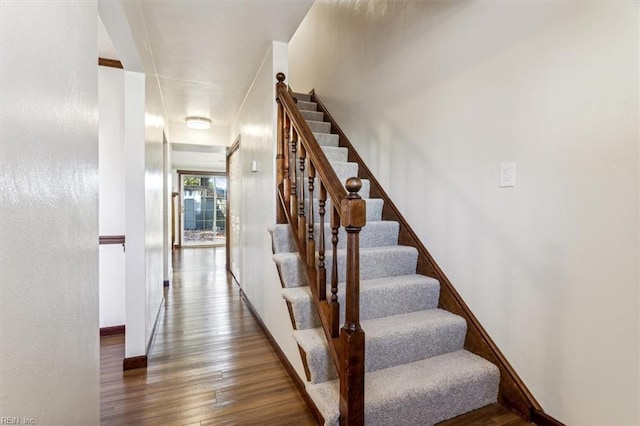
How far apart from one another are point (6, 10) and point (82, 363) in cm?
102

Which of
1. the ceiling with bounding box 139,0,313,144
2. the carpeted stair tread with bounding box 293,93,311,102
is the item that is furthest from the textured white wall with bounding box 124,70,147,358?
the carpeted stair tread with bounding box 293,93,311,102

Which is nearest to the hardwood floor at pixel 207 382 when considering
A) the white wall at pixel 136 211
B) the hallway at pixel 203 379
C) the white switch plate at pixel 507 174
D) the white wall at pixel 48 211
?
the hallway at pixel 203 379

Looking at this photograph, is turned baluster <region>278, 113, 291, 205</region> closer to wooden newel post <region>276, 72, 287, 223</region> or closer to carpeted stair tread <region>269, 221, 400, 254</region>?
wooden newel post <region>276, 72, 287, 223</region>

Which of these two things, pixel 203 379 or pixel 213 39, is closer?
pixel 203 379

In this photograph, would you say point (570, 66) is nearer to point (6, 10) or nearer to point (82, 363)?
point (6, 10)

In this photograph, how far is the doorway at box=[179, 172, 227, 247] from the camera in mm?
10062

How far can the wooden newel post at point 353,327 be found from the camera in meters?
1.37

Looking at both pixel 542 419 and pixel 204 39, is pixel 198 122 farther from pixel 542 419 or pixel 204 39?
pixel 542 419

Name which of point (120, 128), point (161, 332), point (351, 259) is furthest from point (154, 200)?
point (351, 259)

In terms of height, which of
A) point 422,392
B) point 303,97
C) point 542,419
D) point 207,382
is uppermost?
point 303,97

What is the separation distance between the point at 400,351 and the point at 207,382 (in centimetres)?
131

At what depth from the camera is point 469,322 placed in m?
1.93

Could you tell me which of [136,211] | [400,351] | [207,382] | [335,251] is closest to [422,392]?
[400,351]

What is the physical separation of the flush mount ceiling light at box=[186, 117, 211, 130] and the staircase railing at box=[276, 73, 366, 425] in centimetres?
285
